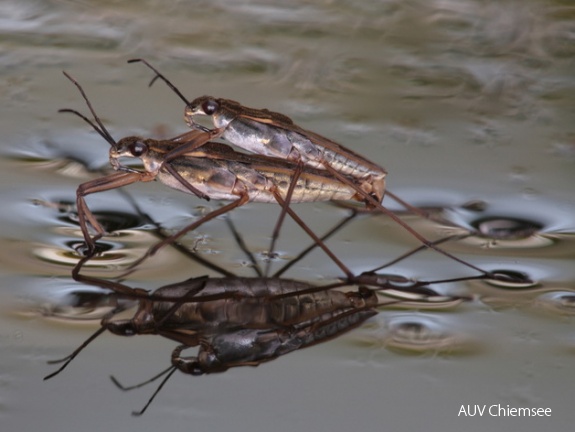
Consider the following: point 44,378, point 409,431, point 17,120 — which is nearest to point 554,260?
point 409,431

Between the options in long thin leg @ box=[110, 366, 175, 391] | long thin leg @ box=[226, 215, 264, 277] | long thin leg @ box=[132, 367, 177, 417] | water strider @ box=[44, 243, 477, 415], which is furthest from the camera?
long thin leg @ box=[226, 215, 264, 277]

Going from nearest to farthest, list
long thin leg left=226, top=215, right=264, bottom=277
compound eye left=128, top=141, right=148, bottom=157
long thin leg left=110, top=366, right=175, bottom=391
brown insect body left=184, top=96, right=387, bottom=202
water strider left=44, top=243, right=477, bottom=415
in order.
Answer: long thin leg left=110, top=366, right=175, bottom=391 < water strider left=44, top=243, right=477, bottom=415 < long thin leg left=226, top=215, right=264, bottom=277 < compound eye left=128, top=141, right=148, bottom=157 < brown insect body left=184, top=96, right=387, bottom=202

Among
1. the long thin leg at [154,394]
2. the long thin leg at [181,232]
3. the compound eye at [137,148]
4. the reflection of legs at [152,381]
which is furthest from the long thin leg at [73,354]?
the compound eye at [137,148]

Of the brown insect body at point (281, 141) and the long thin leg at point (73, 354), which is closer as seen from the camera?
the long thin leg at point (73, 354)

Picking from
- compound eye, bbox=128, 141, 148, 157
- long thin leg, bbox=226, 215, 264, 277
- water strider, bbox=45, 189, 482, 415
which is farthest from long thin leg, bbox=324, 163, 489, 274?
compound eye, bbox=128, 141, 148, 157

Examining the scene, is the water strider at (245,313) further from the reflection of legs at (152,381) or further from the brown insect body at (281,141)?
the brown insect body at (281,141)

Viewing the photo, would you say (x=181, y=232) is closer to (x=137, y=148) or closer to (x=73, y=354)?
(x=137, y=148)

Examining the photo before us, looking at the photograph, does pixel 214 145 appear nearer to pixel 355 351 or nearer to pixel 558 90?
pixel 355 351

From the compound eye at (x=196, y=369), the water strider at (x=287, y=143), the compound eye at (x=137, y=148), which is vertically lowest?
the compound eye at (x=196, y=369)

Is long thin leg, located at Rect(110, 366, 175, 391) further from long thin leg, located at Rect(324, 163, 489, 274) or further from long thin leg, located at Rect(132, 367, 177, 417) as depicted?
long thin leg, located at Rect(324, 163, 489, 274)
